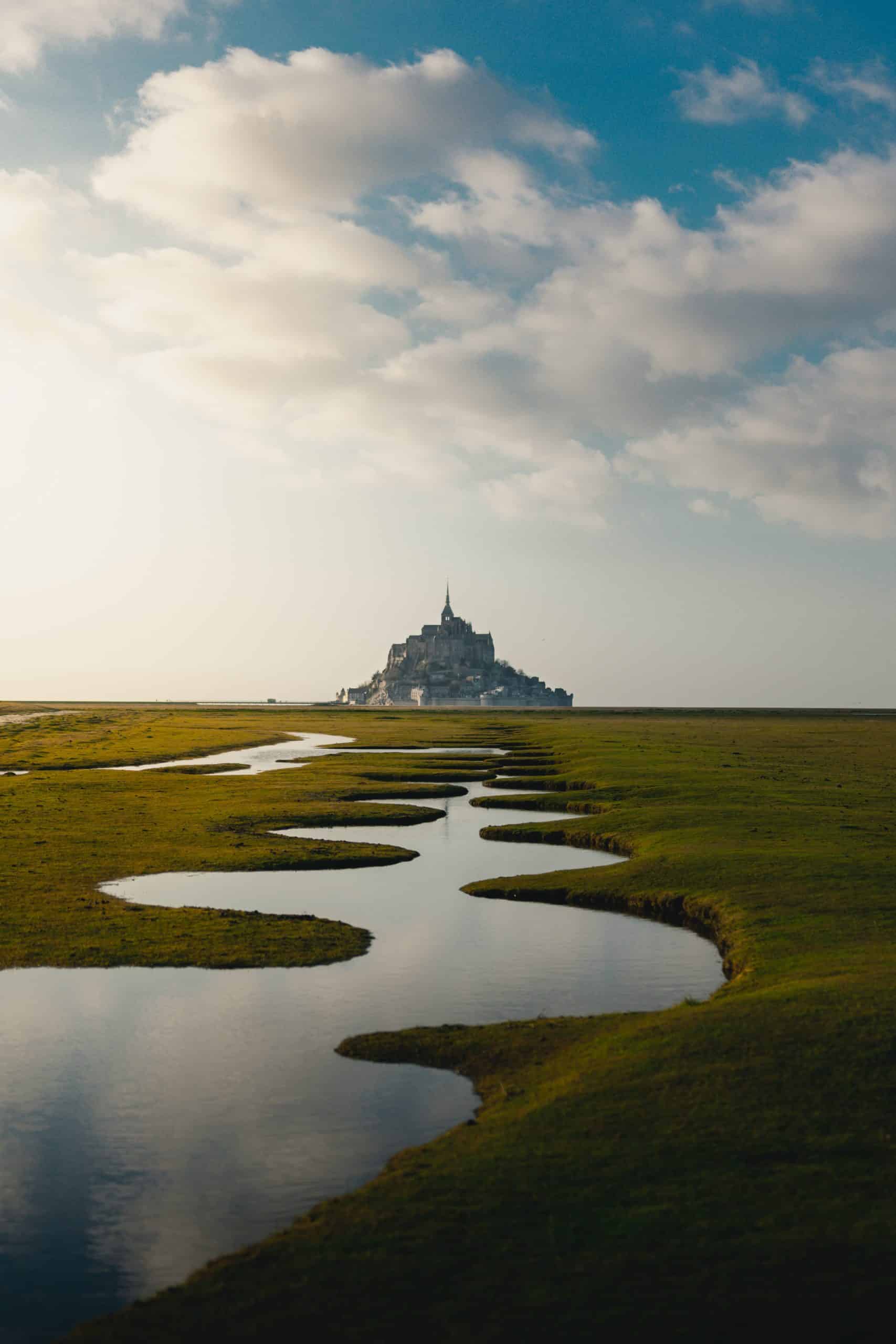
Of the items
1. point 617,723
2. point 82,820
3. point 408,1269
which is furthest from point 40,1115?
point 617,723

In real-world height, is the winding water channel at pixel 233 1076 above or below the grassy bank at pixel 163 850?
below

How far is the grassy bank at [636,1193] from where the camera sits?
1002 cm

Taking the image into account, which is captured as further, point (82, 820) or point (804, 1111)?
point (82, 820)

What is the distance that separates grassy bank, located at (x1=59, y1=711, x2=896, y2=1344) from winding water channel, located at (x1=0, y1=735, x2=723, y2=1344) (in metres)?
1.08

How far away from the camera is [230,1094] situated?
1680 centimetres

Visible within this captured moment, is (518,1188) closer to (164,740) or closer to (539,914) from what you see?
(539,914)

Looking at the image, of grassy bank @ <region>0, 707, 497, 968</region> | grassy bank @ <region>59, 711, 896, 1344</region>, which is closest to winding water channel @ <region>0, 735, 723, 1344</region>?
grassy bank @ <region>59, 711, 896, 1344</region>

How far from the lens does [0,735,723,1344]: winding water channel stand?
12.7 metres

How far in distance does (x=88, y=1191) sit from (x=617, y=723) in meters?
167

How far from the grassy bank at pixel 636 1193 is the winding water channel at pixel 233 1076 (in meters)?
1.08

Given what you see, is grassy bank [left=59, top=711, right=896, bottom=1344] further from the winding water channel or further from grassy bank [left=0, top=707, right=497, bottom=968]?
grassy bank [left=0, top=707, right=497, bottom=968]

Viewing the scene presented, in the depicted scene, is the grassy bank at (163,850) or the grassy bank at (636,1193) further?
the grassy bank at (163,850)

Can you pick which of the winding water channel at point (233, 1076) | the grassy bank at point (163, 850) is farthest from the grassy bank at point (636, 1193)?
the grassy bank at point (163, 850)

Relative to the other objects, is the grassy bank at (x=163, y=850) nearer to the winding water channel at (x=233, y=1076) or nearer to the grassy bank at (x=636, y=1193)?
the winding water channel at (x=233, y=1076)
